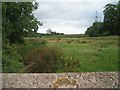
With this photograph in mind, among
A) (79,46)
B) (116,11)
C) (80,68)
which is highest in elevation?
(116,11)

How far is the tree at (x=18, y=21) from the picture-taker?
4664 millimetres

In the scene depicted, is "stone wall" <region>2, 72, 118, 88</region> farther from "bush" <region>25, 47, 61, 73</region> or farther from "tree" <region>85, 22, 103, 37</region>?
"tree" <region>85, 22, 103, 37</region>

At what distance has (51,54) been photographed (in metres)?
4.22

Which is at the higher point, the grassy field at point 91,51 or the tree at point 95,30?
the tree at point 95,30

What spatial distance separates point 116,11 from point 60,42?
2.96 feet

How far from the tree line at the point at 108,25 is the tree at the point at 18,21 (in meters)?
1.16

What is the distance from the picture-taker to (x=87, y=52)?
451cm

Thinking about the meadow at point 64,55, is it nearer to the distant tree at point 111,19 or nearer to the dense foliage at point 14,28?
the dense foliage at point 14,28

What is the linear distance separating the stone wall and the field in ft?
3.19

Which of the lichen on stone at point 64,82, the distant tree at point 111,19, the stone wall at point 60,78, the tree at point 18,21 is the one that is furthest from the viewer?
the tree at point 18,21

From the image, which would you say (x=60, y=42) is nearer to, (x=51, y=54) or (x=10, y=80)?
(x=51, y=54)

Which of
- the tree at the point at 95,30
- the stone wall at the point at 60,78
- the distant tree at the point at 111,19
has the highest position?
the distant tree at the point at 111,19

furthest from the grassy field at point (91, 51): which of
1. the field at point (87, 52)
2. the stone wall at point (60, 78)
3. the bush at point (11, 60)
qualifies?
the stone wall at point (60, 78)

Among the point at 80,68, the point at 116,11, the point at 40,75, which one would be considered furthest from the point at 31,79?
the point at 116,11
